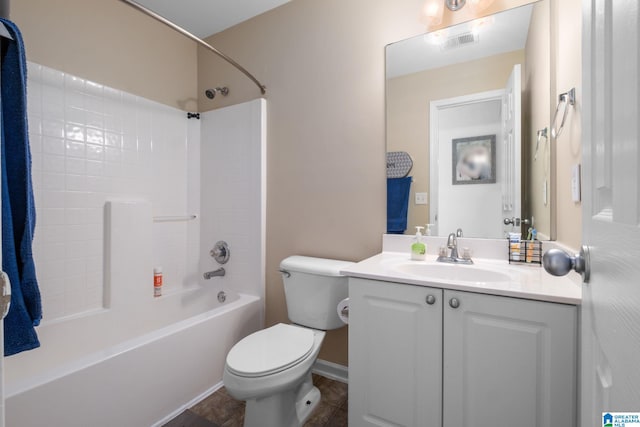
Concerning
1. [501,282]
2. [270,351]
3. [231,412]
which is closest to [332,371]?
[231,412]

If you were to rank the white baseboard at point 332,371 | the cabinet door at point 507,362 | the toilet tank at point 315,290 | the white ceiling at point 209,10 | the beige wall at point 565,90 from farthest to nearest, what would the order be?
the white ceiling at point 209,10, the white baseboard at point 332,371, the toilet tank at point 315,290, the beige wall at point 565,90, the cabinet door at point 507,362

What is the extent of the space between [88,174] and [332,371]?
1896 mm

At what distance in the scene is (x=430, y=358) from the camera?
105 centimetres

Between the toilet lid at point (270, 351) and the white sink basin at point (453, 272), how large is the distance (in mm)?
574

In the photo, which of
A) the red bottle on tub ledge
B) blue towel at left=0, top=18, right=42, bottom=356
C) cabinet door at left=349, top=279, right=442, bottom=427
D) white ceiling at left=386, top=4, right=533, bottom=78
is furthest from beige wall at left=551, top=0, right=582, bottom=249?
the red bottle on tub ledge

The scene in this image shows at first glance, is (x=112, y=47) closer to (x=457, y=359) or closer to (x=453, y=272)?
(x=453, y=272)

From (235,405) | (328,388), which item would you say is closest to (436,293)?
(328,388)

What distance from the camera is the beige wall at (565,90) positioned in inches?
40.3

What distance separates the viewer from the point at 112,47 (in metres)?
1.87

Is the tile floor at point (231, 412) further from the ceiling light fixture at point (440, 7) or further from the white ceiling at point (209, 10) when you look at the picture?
the white ceiling at point (209, 10)

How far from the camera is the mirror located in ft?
4.42

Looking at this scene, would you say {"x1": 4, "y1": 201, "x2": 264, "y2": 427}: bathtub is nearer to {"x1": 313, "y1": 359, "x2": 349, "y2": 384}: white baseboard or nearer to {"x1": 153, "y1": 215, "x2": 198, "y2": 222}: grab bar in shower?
{"x1": 153, "y1": 215, "x2": 198, "y2": 222}: grab bar in shower

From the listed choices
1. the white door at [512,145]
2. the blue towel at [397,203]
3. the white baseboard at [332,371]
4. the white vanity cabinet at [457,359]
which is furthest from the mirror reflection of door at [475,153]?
the white baseboard at [332,371]

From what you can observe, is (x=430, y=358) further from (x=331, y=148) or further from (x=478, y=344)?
(x=331, y=148)
